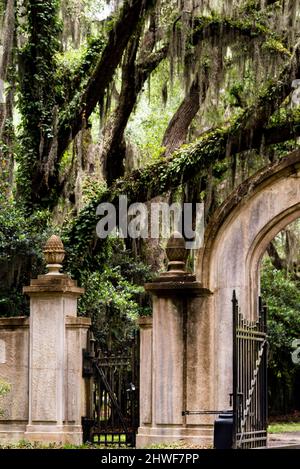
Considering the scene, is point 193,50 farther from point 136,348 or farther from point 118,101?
point 136,348

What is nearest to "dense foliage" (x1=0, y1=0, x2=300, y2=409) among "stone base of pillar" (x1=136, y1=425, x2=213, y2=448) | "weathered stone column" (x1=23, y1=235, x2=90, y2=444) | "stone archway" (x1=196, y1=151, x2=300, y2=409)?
"weathered stone column" (x1=23, y1=235, x2=90, y2=444)

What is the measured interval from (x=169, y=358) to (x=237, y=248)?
69.1 inches

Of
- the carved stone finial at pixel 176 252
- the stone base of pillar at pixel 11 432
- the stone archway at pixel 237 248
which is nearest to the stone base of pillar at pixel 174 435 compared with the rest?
the stone archway at pixel 237 248

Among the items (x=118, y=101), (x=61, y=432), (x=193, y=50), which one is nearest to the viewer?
(x=61, y=432)

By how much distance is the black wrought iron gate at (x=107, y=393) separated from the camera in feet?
49.1

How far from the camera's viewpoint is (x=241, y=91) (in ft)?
72.4

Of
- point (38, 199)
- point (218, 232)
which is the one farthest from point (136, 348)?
point (38, 199)

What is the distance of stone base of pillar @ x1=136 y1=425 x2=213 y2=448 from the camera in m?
14.3

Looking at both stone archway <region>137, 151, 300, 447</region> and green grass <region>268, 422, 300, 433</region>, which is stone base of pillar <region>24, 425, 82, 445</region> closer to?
stone archway <region>137, 151, 300, 447</region>

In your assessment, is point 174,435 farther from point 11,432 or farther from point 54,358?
point 11,432

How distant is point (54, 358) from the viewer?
14.8 m

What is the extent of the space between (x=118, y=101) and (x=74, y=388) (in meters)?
9.21

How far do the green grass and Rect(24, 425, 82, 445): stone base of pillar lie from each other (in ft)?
26.1

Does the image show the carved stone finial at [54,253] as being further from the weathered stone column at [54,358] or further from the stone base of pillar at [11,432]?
the stone base of pillar at [11,432]
